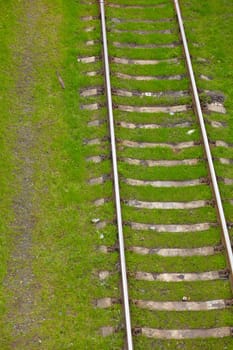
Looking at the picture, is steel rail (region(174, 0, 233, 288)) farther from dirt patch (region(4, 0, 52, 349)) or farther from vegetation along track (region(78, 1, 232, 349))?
dirt patch (region(4, 0, 52, 349))

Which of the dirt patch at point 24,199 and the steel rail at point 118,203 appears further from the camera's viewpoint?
the dirt patch at point 24,199

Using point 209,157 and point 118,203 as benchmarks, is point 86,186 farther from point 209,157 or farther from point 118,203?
point 209,157

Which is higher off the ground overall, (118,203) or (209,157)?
(209,157)

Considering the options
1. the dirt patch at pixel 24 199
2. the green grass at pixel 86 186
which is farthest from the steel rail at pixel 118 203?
the dirt patch at pixel 24 199

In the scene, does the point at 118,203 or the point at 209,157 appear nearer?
the point at 118,203

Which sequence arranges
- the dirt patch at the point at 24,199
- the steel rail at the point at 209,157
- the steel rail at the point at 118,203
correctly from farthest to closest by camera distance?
the steel rail at the point at 209,157 < the dirt patch at the point at 24,199 < the steel rail at the point at 118,203

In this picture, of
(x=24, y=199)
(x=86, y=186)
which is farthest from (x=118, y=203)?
(x=24, y=199)

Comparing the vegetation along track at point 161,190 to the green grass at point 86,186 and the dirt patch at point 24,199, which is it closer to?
the green grass at point 86,186

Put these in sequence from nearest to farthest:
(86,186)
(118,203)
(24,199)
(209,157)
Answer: (118,203)
(24,199)
(86,186)
(209,157)

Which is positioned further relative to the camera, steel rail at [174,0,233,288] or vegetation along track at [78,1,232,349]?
steel rail at [174,0,233,288]

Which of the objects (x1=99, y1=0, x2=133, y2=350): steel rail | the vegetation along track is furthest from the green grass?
(x1=99, y1=0, x2=133, y2=350): steel rail
